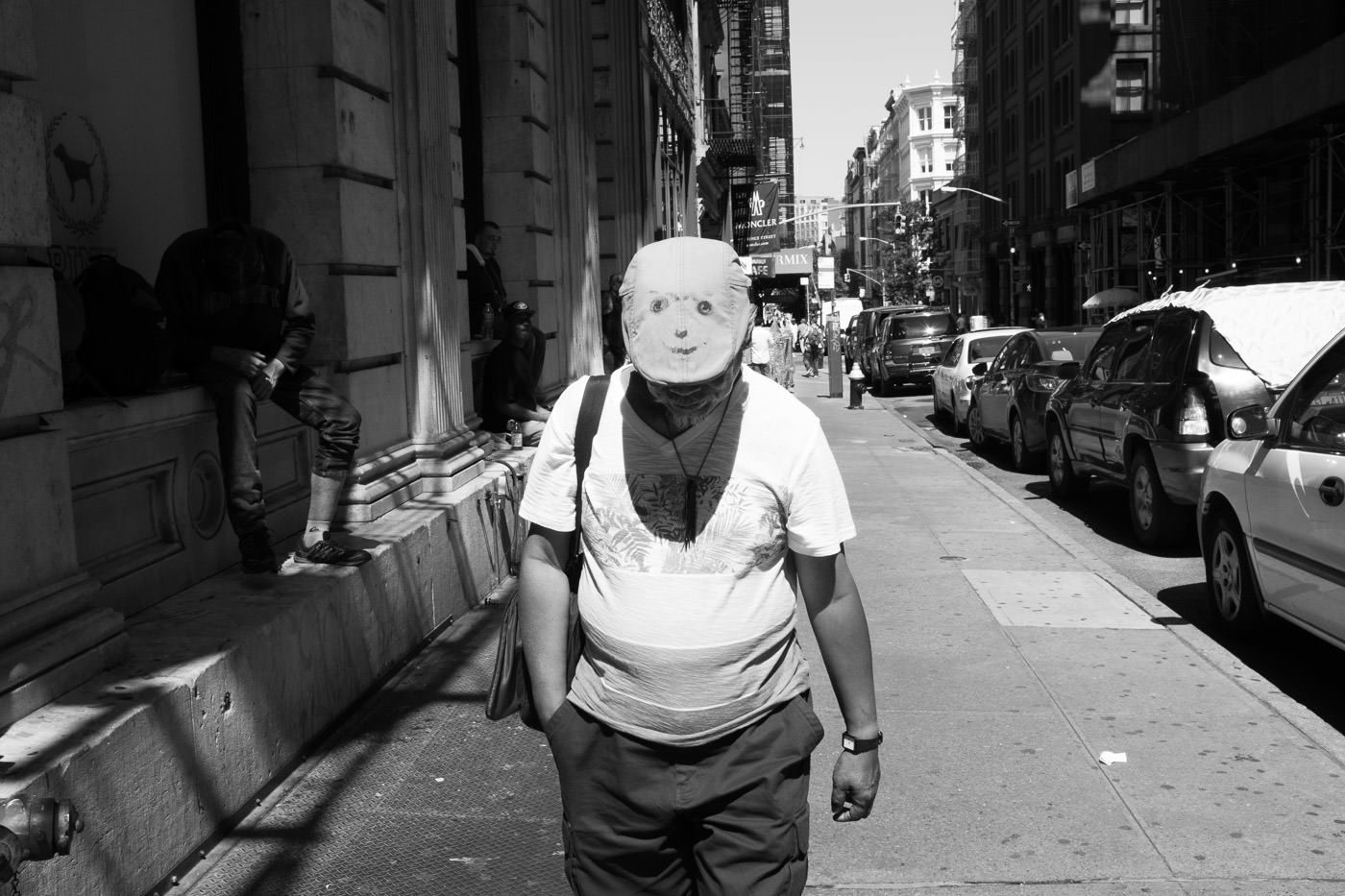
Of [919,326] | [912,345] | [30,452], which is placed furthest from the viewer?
[919,326]

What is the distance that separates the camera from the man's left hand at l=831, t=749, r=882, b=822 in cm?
299

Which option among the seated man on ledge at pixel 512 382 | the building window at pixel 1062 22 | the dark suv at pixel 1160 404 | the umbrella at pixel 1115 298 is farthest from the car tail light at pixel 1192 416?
the building window at pixel 1062 22

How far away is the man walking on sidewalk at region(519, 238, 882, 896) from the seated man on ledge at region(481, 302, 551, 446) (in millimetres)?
7876

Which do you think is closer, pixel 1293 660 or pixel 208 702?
pixel 208 702

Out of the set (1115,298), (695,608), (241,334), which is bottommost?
(695,608)

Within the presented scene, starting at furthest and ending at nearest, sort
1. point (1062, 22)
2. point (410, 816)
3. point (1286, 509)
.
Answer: point (1062, 22) < point (1286, 509) < point (410, 816)

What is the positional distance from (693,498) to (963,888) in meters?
2.23

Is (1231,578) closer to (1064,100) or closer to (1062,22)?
(1064,100)

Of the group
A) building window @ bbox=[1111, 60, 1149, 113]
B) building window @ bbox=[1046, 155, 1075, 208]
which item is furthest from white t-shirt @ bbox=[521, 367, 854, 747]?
building window @ bbox=[1046, 155, 1075, 208]

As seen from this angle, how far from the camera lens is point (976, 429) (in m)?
19.1

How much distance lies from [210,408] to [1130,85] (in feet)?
190

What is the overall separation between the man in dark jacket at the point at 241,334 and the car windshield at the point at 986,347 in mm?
17166

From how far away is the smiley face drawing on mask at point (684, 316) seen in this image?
2.76m

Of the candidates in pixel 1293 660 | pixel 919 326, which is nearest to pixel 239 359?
pixel 1293 660
